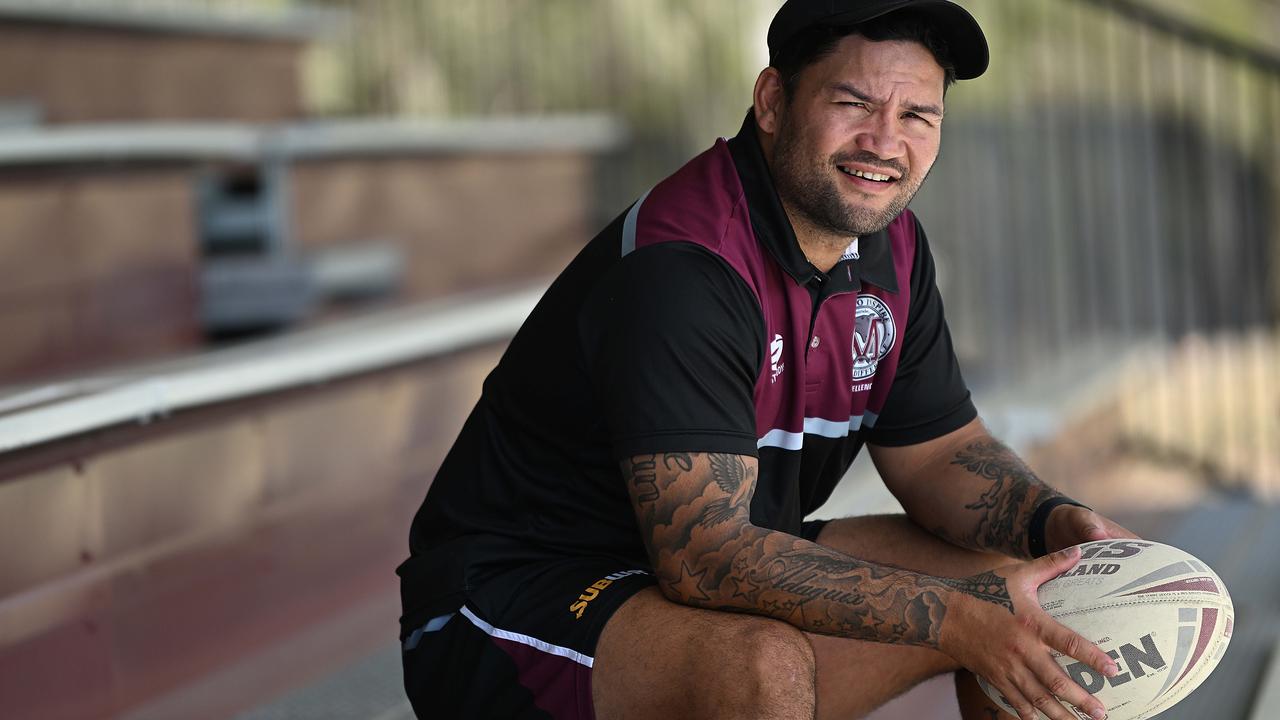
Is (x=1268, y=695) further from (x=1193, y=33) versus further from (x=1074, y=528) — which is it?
(x=1193, y=33)

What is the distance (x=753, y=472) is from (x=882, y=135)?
1.73 feet

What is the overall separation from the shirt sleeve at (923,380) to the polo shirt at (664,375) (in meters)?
0.08

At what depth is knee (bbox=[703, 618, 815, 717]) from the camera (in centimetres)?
175

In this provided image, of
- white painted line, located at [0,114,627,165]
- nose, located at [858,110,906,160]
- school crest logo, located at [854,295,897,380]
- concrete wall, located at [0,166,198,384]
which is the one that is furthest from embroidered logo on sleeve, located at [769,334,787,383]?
concrete wall, located at [0,166,198,384]

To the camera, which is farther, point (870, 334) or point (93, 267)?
point (93, 267)

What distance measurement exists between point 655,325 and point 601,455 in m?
0.24

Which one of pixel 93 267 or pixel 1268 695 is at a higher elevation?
pixel 93 267

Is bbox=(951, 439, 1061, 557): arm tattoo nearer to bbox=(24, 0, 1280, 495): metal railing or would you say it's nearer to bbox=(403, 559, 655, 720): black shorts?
bbox=(403, 559, 655, 720): black shorts

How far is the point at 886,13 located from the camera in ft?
6.64

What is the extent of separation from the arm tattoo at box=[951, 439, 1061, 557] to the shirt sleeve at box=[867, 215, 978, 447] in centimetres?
8

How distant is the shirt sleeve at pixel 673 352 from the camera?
72.4 inches

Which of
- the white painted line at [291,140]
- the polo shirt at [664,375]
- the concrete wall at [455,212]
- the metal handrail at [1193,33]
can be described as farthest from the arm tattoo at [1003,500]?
the concrete wall at [455,212]

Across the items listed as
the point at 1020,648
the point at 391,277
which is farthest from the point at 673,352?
the point at 391,277

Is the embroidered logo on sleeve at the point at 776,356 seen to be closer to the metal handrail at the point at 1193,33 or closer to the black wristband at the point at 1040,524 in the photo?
the black wristband at the point at 1040,524
